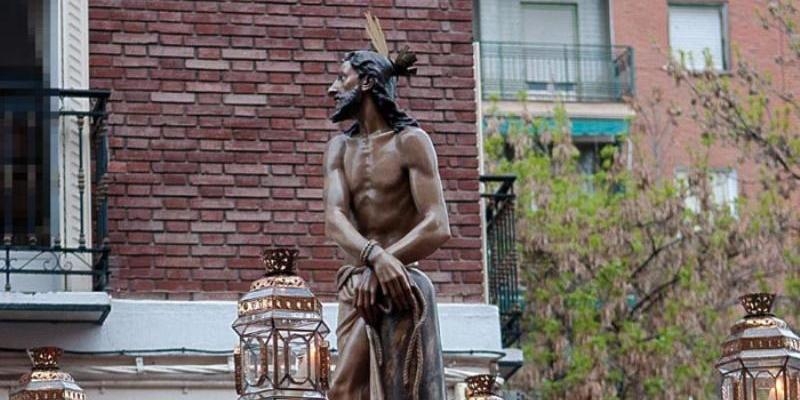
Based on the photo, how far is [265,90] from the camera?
786 inches

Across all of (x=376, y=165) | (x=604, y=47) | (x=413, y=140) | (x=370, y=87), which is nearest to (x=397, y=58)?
(x=370, y=87)

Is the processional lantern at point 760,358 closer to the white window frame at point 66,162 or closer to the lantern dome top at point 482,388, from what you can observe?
the lantern dome top at point 482,388

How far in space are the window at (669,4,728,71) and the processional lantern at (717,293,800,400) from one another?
27.3m

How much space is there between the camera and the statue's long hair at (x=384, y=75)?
13.3m

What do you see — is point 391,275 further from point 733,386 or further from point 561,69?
point 561,69

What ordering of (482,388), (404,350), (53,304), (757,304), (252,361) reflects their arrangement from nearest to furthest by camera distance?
1. (404,350)
2. (252,361)
3. (757,304)
4. (482,388)
5. (53,304)

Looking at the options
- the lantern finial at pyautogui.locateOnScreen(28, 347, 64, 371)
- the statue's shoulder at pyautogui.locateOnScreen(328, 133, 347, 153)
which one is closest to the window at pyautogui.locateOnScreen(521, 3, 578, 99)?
the lantern finial at pyautogui.locateOnScreen(28, 347, 64, 371)

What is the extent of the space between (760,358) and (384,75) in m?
2.86

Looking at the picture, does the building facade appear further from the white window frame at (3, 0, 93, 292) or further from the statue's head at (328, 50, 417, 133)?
the statue's head at (328, 50, 417, 133)

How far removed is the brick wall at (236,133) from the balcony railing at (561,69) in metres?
21.5

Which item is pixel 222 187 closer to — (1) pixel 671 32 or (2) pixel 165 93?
(2) pixel 165 93

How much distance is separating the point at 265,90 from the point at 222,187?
766mm

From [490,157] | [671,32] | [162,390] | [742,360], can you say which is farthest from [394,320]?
[671,32]

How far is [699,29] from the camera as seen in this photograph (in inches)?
1682
